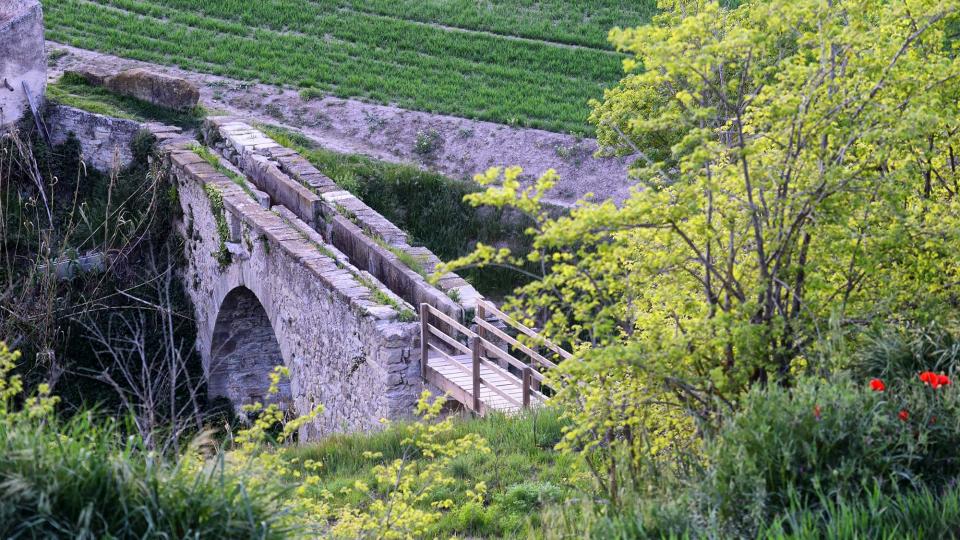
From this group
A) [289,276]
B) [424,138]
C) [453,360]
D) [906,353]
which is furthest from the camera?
[424,138]

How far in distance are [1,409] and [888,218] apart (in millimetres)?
5214

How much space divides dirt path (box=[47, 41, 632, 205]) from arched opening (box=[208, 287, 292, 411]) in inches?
177

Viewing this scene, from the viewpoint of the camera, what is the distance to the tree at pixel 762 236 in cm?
680

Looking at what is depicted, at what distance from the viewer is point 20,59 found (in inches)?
743

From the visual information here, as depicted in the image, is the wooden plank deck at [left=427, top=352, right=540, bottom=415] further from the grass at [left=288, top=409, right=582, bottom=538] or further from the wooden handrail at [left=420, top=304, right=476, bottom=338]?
the grass at [left=288, top=409, right=582, bottom=538]

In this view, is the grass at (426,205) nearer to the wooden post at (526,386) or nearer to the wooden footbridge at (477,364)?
the wooden footbridge at (477,364)

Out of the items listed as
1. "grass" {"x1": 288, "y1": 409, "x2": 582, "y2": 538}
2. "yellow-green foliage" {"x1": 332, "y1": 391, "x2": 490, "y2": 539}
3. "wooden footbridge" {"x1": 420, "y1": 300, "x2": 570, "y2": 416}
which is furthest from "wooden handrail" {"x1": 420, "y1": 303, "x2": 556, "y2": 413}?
"yellow-green foliage" {"x1": 332, "y1": 391, "x2": 490, "y2": 539}

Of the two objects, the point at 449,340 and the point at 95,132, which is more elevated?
the point at 95,132

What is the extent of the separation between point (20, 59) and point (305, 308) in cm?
864

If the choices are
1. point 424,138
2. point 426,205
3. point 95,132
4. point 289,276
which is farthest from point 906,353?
point 95,132

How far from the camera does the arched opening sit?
53.7ft

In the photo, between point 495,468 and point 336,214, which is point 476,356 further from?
point 336,214

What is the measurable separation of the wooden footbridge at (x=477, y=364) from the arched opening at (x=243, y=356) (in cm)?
498

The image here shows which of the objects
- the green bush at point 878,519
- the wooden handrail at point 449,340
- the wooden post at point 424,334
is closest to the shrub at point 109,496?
the green bush at point 878,519
